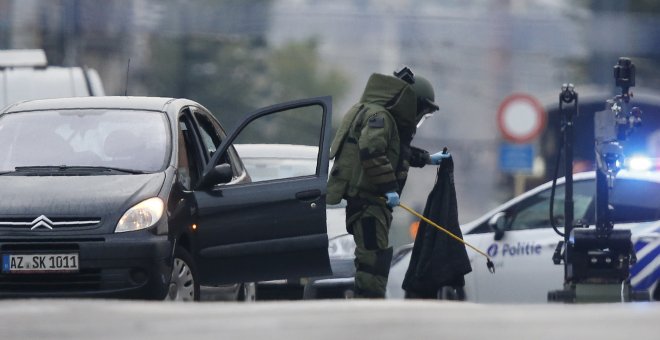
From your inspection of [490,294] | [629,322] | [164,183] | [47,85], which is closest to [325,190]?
[164,183]

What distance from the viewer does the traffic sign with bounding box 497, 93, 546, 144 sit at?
21109 mm

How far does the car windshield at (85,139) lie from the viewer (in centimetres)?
972

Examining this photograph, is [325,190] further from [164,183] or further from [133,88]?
[133,88]

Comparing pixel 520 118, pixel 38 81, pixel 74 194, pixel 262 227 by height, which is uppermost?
pixel 38 81

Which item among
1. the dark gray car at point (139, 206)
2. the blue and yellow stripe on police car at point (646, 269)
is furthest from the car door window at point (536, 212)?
the dark gray car at point (139, 206)

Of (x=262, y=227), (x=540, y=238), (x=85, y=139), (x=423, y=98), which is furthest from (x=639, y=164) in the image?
(x=85, y=139)

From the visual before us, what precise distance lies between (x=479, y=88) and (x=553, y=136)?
711 inches

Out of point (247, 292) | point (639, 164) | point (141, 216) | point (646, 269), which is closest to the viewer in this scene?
point (141, 216)

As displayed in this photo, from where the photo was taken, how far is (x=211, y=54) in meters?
46.8

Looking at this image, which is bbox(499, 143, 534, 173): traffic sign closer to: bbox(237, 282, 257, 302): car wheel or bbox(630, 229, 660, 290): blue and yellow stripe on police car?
bbox(237, 282, 257, 302): car wheel

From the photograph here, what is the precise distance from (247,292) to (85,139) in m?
1.93

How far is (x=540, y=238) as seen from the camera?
12.2 metres

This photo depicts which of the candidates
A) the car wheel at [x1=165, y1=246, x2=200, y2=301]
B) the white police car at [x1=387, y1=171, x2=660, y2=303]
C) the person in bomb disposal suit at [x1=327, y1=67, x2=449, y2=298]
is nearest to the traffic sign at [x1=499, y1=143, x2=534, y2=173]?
the white police car at [x1=387, y1=171, x2=660, y2=303]

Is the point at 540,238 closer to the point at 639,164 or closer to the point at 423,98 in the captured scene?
the point at 639,164
